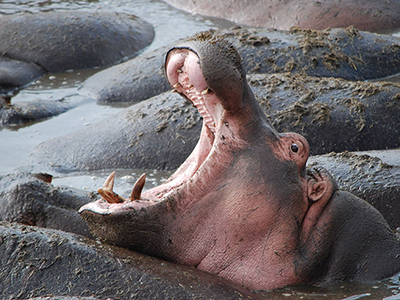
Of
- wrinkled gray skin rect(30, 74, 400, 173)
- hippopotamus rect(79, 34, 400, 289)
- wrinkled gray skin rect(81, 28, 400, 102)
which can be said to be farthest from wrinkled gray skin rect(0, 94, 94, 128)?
hippopotamus rect(79, 34, 400, 289)

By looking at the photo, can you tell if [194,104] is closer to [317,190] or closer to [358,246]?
[317,190]

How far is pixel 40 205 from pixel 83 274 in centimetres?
103

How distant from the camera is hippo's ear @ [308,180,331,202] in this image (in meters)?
3.37

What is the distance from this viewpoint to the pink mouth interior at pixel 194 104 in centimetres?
326

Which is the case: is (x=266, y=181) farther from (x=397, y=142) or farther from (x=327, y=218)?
(x=397, y=142)

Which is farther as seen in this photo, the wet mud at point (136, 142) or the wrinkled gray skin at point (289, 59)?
the wrinkled gray skin at point (289, 59)

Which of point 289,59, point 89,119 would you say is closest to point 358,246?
point 289,59

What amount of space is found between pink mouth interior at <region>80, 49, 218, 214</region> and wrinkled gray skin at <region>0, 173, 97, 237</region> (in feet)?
1.77

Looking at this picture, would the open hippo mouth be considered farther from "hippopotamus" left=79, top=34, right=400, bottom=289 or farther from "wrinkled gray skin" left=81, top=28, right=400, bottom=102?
"wrinkled gray skin" left=81, top=28, right=400, bottom=102

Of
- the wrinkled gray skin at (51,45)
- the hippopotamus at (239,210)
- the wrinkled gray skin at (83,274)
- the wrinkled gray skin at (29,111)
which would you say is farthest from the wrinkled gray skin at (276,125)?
the wrinkled gray skin at (51,45)

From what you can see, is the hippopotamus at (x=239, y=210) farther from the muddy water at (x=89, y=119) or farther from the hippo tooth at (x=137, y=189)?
the muddy water at (x=89, y=119)

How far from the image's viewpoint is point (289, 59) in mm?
6531

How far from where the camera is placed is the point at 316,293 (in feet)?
10.9

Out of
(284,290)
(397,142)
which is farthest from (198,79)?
(397,142)
